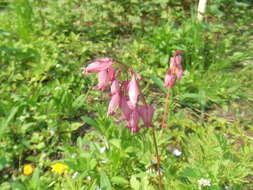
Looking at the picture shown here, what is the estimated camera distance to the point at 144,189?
1.49m

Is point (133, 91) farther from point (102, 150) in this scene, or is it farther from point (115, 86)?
point (102, 150)

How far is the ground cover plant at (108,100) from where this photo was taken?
5.41 feet

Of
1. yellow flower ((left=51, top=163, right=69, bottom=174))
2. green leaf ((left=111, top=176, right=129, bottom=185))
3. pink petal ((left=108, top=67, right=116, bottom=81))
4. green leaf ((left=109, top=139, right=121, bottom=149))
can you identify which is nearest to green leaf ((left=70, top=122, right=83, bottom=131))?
yellow flower ((left=51, top=163, right=69, bottom=174))

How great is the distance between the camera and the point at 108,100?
2.50 m

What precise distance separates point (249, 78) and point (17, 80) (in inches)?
96.6

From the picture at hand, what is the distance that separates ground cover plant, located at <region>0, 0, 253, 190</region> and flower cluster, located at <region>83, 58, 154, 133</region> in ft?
0.37

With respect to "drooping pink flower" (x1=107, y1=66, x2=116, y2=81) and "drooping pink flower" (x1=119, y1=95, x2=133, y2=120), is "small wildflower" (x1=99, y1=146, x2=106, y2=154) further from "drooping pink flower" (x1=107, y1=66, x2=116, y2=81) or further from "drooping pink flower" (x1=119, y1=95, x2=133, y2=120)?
"drooping pink flower" (x1=107, y1=66, x2=116, y2=81)

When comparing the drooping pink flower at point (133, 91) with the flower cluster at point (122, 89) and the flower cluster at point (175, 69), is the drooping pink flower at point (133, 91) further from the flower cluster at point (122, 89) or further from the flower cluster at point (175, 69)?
the flower cluster at point (175, 69)

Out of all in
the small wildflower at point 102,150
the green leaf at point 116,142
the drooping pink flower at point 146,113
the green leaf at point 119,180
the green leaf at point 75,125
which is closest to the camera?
the drooping pink flower at point 146,113

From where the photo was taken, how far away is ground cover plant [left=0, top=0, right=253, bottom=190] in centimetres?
165

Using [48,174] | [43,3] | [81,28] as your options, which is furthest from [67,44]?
[48,174]

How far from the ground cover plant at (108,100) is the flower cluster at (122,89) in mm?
113

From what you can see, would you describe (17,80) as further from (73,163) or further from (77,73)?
(73,163)

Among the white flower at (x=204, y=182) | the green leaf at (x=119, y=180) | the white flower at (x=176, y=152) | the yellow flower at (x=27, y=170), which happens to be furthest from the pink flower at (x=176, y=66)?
the yellow flower at (x=27, y=170)
